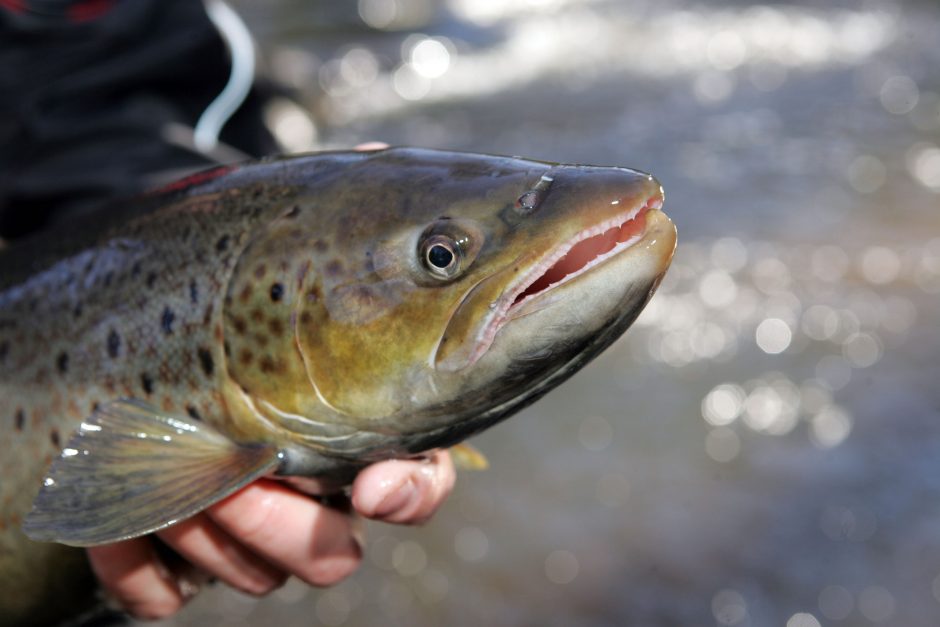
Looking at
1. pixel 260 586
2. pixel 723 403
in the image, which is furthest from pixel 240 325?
pixel 723 403

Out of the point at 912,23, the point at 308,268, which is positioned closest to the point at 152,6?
the point at 308,268

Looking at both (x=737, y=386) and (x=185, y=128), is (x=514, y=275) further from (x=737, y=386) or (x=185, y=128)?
(x=737, y=386)

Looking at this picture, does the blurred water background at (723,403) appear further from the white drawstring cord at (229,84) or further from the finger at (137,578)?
the white drawstring cord at (229,84)

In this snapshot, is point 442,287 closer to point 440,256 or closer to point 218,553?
point 440,256

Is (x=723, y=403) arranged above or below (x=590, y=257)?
below

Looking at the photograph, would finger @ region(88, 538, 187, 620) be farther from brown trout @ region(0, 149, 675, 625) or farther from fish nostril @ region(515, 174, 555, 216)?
fish nostril @ region(515, 174, 555, 216)

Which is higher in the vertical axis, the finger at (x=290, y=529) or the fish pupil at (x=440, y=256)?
the fish pupil at (x=440, y=256)

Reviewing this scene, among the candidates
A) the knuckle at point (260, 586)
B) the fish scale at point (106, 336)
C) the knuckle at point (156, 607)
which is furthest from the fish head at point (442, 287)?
the knuckle at point (156, 607)
